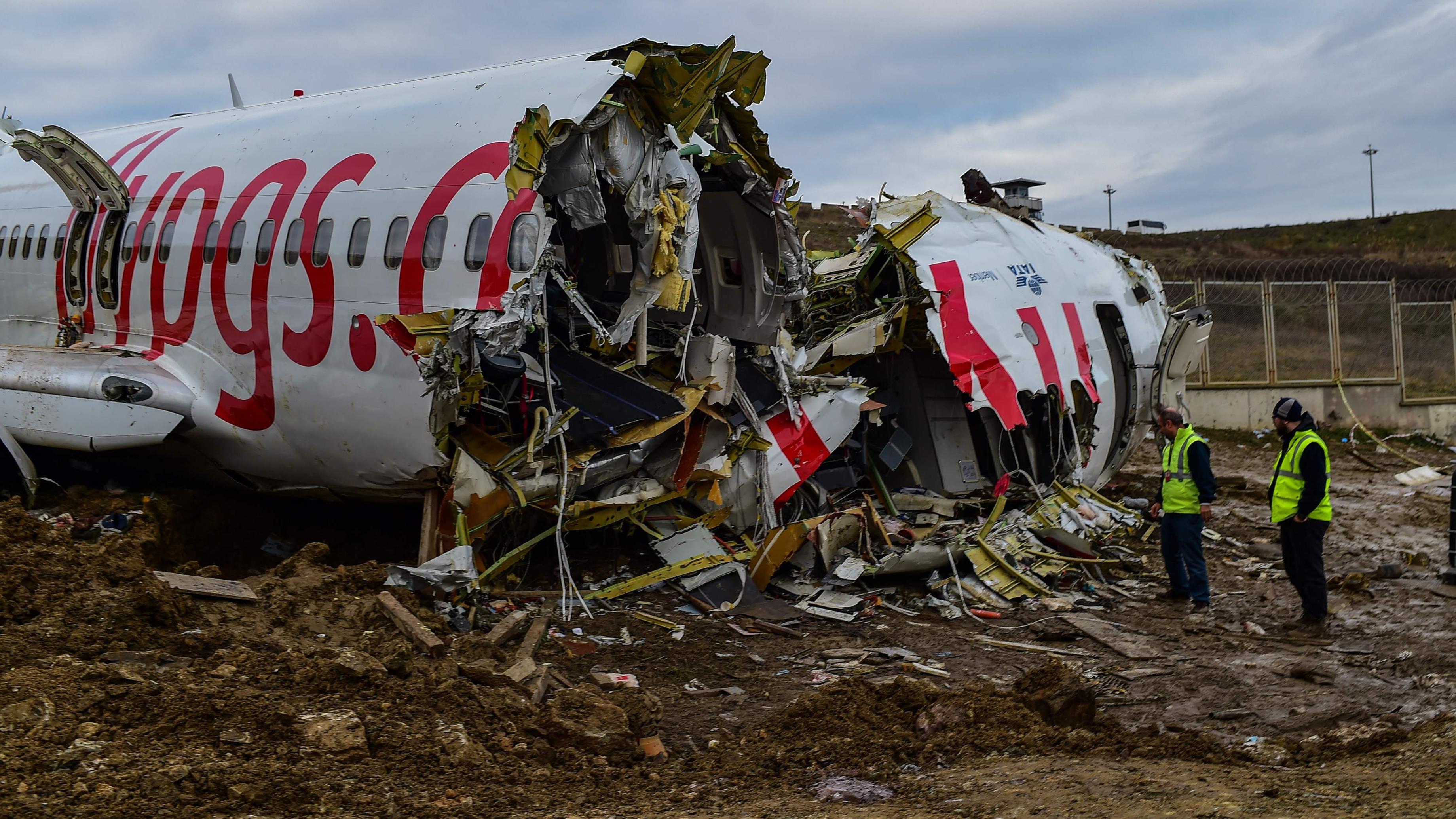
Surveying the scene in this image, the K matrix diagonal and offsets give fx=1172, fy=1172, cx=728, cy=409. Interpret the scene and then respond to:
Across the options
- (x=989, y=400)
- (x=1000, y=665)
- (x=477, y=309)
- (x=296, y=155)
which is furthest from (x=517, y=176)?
(x=989, y=400)

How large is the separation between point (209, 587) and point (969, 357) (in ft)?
24.0

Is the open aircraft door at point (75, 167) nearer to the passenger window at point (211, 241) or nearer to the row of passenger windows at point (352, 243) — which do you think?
the row of passenger windows at point (352, 243)

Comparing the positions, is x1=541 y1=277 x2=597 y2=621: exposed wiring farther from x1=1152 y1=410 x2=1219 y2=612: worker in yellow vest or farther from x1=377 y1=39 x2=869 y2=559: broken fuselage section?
x1=1152 y1=410 x2=1219 y2=612: worker in yellow vest

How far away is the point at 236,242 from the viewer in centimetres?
992

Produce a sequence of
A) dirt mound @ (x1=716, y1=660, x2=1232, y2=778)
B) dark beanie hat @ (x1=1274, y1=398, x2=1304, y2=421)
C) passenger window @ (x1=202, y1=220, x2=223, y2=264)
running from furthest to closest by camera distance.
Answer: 1. passenger window @ (x1=202, y1=220, x2=223, y2=264)
2. dark beanie hat @ (x1=1274, y1=398, x2=1304, y2=421)
3. dirt mound @ (x1=716, y1=660, x2=1232, y2=778)

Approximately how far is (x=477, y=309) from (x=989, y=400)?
568 centimetres

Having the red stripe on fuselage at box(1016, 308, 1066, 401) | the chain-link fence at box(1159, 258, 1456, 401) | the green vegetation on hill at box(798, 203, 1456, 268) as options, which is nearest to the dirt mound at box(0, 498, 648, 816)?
the red stripe on fuselage at box(1016, 308, 1066, 401)

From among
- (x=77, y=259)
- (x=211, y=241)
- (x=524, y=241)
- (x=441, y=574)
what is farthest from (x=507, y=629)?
(x=77, y=259)

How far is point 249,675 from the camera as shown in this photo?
5.96 metres

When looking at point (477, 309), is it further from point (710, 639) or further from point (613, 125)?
point (710, 639)

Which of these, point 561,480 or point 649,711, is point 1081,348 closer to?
point 561,480

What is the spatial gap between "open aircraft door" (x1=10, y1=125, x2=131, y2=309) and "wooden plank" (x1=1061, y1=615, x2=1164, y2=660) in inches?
374

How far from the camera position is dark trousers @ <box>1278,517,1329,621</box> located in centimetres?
950

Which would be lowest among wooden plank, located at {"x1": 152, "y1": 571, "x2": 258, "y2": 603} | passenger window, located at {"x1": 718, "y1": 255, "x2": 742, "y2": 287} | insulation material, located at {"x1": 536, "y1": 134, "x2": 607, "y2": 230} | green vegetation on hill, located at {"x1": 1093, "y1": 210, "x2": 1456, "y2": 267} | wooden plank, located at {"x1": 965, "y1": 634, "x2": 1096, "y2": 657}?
wooden plank, located at {"x1": 965, "y1": 634, "x2": 1096, "y2": 657}
